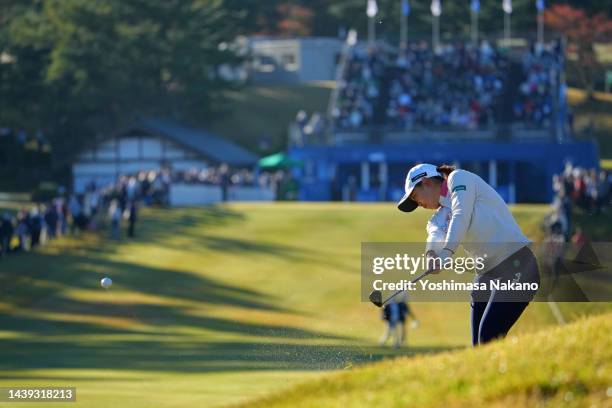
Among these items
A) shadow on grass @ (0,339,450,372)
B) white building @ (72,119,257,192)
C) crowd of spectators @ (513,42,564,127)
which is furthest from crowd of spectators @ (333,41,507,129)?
shadow on grass @ (0,339,450,372)

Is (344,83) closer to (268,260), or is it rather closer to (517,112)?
(517,112)

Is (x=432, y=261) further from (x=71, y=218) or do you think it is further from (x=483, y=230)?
(x=71, y=218)

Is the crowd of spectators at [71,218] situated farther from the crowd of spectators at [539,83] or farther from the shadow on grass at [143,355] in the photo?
the crowd of spectators at [539,83]

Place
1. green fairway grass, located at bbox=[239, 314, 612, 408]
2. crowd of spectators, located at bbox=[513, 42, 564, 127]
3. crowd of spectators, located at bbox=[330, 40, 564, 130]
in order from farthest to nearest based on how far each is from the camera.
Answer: crowd of spectators, located at bbox=[330, 40, 564, 130]
crowd of spectators, located at bbox=[513, 42, 564, 127]
green fairway grass, located at bbox=[239, 314, 612, 408]

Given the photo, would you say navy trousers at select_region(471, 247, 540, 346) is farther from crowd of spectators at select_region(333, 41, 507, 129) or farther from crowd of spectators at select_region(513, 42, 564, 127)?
crowd of spectators at select_region(513, 42, 564, 127)

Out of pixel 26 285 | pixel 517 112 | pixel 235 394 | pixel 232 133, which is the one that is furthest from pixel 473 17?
pixel 235 394

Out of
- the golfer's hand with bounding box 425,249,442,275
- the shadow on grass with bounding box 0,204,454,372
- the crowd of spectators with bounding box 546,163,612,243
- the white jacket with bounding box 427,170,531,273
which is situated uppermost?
the white jacket with bounding box 427,170,531,273

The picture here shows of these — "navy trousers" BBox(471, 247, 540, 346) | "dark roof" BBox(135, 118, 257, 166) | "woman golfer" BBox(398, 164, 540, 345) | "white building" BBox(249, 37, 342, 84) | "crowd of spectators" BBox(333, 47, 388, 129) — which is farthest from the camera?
"white building" BBox(249, 37, 342, 84)

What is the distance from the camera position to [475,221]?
1080 centimetres

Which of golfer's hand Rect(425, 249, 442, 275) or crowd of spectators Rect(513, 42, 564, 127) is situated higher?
crowd of spectators Rect(513, 42, 564, 127)

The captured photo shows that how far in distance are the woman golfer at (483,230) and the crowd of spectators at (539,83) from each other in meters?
49.3

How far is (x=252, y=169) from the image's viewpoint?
245 feet

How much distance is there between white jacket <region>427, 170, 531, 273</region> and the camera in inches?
420

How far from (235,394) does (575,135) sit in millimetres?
41870
